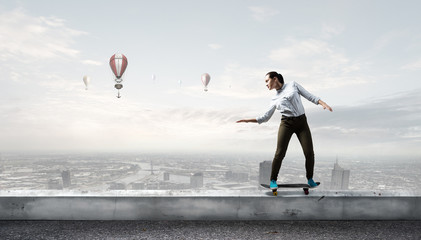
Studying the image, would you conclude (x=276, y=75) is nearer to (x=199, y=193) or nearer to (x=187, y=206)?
(x=199, y=193)

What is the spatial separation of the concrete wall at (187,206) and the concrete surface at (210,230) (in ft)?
0.28

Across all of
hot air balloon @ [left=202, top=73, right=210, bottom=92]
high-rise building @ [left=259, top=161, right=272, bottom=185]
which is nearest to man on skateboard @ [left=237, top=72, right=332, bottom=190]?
hot air balloon @ [left=202, top=73, right=210, bottom=92]

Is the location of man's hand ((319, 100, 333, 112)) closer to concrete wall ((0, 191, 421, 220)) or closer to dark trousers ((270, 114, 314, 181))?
dark trousers ((270, 114, 314, 181))

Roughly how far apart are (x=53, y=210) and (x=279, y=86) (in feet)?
12.6

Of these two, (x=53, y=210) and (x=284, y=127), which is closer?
(x=53, y=210)

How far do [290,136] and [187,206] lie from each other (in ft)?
6.17

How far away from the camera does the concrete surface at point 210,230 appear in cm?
325

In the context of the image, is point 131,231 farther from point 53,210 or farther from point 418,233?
point 418,233

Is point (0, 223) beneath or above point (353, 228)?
beneath

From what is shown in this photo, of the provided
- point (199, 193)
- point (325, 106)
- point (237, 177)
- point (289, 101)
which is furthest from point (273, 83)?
point (237, 177)

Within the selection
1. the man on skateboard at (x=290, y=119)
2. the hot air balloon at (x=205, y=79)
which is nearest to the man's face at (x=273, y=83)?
the man on skateboard at (x=290, y=119)

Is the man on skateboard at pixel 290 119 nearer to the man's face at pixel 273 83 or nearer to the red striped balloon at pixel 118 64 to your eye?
the man's face at pixel 273 83

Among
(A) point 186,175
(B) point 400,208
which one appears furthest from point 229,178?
(B) point 400,208

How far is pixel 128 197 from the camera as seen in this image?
368cm
